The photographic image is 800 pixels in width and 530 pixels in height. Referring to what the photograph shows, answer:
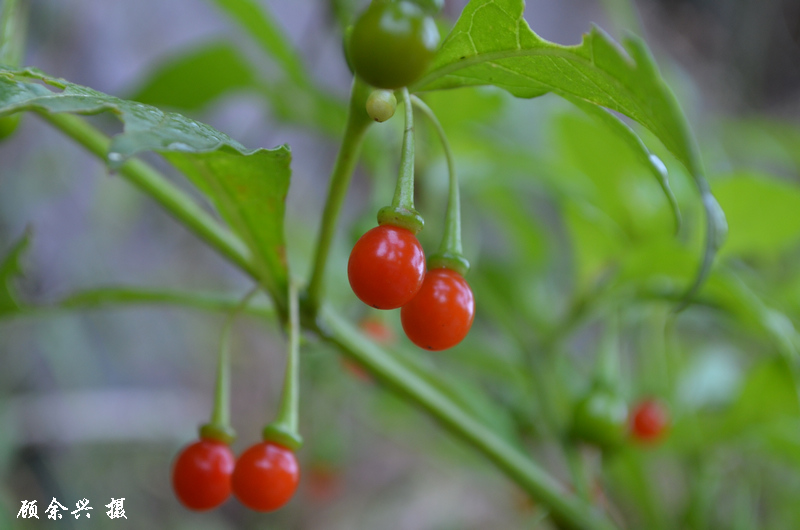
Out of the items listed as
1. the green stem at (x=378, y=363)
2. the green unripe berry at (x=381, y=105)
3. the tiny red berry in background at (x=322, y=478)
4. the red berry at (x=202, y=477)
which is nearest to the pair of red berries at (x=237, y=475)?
the red berry at (x=202, y=477)

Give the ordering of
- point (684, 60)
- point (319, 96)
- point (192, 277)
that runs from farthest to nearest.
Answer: point (684, 60) < point (192, 277) < point (319, 96)

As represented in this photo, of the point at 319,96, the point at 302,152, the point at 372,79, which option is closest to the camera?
the point at 372,79

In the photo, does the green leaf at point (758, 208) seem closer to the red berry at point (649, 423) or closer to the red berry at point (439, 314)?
the red berry at point (649, 423)

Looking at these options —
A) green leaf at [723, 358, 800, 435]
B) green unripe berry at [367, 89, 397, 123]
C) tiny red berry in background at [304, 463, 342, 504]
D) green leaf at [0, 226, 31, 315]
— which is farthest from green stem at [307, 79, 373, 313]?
tiny red berry in background at [304, 463, 342, 504]

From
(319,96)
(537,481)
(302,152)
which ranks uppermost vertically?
(302,152)

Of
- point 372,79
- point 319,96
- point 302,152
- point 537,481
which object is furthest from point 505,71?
point 302,152

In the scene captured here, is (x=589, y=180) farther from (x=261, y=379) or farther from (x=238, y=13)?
(x=261, y=379)

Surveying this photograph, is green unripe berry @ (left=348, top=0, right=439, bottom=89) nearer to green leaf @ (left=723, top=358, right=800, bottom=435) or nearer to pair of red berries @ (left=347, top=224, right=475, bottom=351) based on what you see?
pair of red berries @ (left=347, top=224, right=475, bottom=351)
